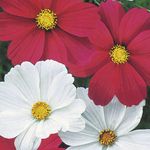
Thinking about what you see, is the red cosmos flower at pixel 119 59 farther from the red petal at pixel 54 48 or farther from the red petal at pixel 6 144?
the red petal at pixel 6 144

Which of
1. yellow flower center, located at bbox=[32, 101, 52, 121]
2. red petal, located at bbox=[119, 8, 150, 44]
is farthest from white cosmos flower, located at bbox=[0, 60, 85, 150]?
red petal, located at bbox=[119, 8, 150, 44]

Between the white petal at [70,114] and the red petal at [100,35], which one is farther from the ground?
the red petal at [100,35]

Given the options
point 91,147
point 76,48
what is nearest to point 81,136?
point 91,147

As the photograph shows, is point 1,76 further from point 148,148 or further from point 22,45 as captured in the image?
point 148,148

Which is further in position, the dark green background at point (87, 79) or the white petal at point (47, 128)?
the dark green background at point (87, 79)

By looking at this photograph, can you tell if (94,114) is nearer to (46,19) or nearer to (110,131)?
(110,131)

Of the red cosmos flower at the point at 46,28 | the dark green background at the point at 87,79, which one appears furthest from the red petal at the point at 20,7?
the dark green background at the point at 87,79

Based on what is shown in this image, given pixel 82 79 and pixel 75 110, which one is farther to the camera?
pixel 82 79

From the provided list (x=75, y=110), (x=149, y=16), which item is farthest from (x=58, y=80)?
(x=149, y=16)
